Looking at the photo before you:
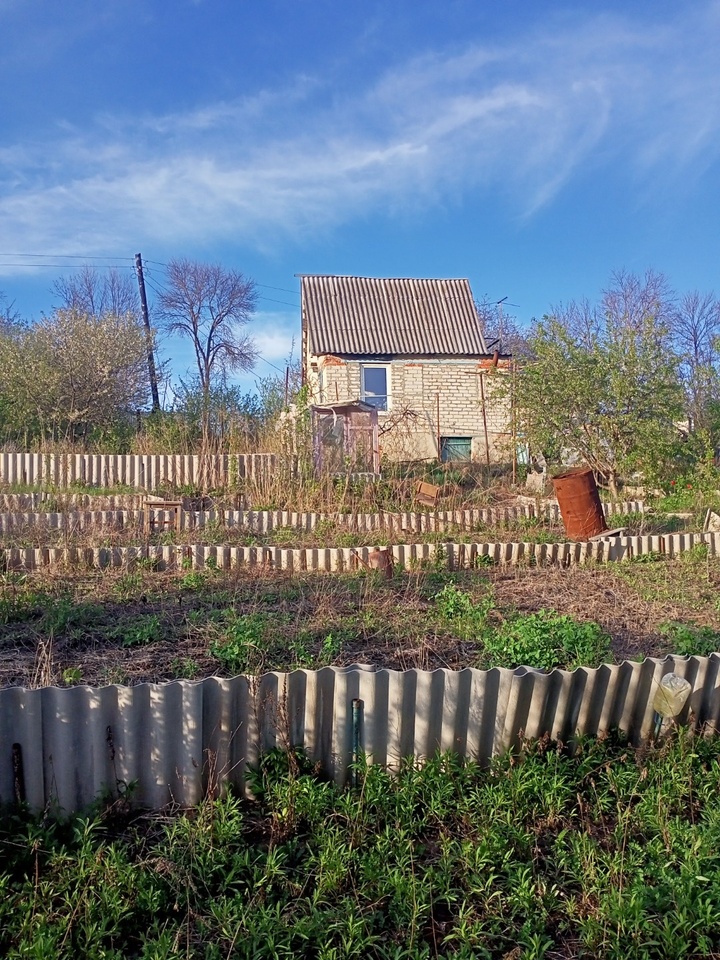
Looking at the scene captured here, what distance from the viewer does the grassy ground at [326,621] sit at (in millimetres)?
4684

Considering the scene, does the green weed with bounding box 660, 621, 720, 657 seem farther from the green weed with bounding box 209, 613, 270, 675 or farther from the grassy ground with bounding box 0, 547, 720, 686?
the green weed with bounding box 209, 613, 270, 675

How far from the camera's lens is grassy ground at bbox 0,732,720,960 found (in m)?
2.78

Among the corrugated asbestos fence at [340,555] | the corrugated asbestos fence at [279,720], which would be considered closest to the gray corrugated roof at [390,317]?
the corrugated asbestos fence at [340,555]

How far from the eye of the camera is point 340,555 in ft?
26.9

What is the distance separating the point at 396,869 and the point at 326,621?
2605 millimetres

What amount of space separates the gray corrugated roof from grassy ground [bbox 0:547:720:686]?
14.3m

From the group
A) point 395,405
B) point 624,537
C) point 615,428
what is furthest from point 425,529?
point 395,405

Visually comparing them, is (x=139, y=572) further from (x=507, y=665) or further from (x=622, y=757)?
(x=622, y=757)

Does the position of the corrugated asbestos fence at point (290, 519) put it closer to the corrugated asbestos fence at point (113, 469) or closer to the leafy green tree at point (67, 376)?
the corrugated asbestos fence at point (113, 469)

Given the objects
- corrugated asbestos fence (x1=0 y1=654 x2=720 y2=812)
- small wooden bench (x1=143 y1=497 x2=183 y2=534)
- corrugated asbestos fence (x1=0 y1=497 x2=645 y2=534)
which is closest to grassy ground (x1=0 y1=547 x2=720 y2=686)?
corrugated asbestos fence (x1=0 y1=654 x2=720 y2=812)

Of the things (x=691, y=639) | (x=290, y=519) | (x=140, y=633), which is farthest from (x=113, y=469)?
(x=691, y=639)

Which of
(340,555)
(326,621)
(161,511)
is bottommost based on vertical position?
(326,621)

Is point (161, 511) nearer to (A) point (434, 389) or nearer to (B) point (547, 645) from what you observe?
(B) point (547, 645)

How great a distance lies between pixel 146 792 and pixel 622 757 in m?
2.56
